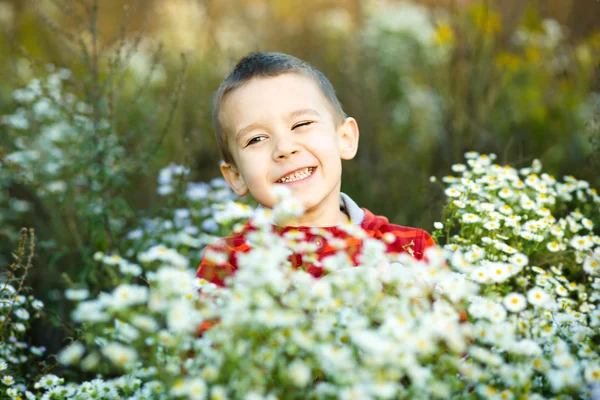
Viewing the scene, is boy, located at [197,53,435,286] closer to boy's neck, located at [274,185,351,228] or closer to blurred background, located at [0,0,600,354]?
boy's neck, located at [274,185,351,228]

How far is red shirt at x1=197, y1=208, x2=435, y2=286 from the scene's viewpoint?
104 inches

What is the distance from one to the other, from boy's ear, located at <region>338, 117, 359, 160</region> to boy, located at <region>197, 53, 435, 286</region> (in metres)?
0.12

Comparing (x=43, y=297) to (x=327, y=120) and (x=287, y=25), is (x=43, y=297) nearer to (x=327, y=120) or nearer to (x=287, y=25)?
(x=327, y=120)

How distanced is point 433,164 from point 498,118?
2.23 ft

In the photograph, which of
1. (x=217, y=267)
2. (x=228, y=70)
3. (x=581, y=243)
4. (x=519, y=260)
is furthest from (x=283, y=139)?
(x=228, y=70)

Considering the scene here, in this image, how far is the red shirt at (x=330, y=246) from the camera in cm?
263

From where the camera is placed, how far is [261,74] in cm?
282

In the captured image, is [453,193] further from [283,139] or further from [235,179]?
[235,179]

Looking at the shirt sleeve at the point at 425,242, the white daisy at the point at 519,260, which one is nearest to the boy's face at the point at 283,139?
the shirt sleeve at the point at 425,242

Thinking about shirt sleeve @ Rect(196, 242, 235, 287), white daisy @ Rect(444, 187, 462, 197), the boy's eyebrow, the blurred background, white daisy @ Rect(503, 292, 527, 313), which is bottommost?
white daisy @ Rect(503, 292, 527, 313)

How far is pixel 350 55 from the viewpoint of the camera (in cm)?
616

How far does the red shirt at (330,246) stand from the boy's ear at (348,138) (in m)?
0.31

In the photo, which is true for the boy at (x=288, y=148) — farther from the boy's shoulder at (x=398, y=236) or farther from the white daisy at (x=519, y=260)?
the white daisy at (x=519, y=260)

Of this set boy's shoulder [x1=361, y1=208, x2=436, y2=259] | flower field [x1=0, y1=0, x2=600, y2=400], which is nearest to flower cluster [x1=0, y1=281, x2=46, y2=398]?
flower field [x1=0, y1=0, x2=600, y2=400]
